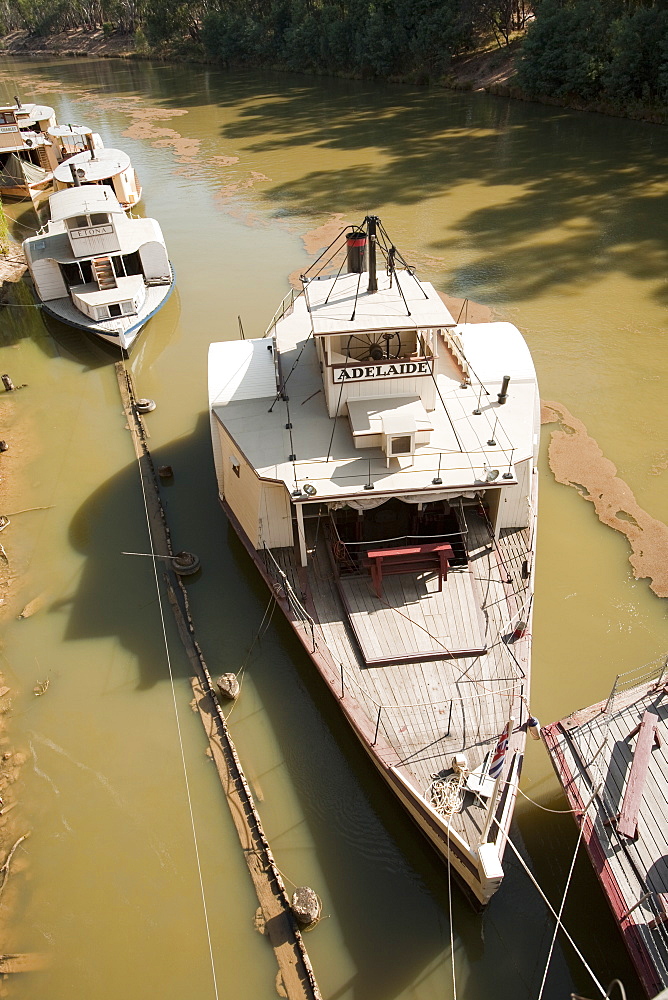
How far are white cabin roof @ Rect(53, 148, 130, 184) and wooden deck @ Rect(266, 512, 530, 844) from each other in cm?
3362

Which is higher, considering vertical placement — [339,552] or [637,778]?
[339,552]

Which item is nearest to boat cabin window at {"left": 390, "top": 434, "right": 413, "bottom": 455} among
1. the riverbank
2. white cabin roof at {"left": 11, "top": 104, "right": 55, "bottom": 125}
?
the riverbank

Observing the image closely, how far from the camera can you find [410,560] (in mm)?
14438

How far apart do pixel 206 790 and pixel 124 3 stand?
148 metres

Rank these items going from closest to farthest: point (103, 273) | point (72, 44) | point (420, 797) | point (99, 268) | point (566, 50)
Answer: point (420, 797)
point (103, 273)
point (99, 268)
point (566, 50)
point (72, 44)

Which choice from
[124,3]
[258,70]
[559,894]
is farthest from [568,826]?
[124,3]

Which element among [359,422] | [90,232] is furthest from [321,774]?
[90,232]

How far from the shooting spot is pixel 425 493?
46.1 ft

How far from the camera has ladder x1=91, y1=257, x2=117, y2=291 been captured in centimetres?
2834

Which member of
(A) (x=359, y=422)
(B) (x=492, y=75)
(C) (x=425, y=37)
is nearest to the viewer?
(A) (x=359, y=422)

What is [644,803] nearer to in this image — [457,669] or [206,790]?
[457,669]

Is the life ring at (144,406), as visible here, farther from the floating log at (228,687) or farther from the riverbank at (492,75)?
the riverbank at (492,75)

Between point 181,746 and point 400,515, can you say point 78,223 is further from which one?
point 181,746

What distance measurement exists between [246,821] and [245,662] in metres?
3.57
